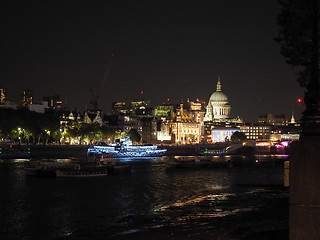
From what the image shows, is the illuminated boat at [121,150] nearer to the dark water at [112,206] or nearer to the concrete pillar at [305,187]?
the dark water at [112,206]

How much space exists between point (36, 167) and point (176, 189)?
65.7ft

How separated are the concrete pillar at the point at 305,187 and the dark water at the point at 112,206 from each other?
10321mm

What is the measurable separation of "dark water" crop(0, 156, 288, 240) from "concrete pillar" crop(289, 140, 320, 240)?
33.9 ft

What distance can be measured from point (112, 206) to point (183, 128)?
164m

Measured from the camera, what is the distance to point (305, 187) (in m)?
8.25

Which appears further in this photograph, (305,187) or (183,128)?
(183,128)

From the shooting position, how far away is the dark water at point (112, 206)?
2177 centimetres

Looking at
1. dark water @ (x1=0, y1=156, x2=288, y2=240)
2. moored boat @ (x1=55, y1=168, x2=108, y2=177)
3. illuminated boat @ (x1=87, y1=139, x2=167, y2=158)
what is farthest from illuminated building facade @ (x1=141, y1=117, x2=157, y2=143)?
dark water @ (x1=0, y1=156, x2=288, y2=240)

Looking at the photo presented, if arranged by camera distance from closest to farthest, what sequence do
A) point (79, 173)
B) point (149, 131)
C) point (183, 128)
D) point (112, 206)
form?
point (112, 206) → point (79, 173) → point (149, 131) → point (183, 128)

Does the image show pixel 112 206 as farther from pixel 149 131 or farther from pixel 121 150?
pixel 149 131

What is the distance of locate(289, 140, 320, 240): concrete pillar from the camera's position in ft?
26.7

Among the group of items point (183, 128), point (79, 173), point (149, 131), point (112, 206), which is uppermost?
point (183, 128)

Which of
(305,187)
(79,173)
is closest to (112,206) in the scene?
(305,187)

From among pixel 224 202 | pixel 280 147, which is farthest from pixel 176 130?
pixel 224 202
